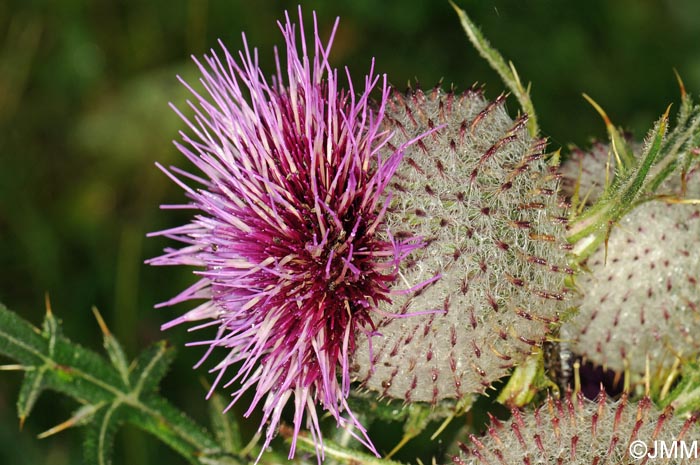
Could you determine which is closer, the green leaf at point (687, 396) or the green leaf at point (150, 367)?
the green leaf at point (687, 396)

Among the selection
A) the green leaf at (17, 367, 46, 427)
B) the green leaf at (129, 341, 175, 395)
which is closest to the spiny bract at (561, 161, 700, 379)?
the green leaf at (129, 341, 175, 395)

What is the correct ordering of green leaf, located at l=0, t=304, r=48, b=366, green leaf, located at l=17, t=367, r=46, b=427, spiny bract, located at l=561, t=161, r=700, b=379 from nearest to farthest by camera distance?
spiny bract, located at l=561, t=161, r=700, b=379 < green leaf, located at l=17, t=367, r=46, b=427 < green leaf, located at l=0, t=304, r=48, b=366

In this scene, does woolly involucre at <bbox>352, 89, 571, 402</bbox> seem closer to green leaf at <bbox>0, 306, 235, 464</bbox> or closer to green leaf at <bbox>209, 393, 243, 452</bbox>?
green leaf at <bbox>209, 393, 243, 452</bbox>

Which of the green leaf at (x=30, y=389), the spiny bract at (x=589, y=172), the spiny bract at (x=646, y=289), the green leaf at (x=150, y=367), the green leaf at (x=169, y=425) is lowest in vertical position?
the green leaf at (x=169, y=425)

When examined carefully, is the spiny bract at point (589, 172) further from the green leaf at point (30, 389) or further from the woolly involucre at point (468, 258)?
the green leaf at point (30, 389)

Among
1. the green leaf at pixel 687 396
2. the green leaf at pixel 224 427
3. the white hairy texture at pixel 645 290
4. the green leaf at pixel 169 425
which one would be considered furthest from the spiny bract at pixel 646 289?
the green leaf at pixel 169 425

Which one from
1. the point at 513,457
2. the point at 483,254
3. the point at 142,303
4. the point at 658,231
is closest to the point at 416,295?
the point at 483,254

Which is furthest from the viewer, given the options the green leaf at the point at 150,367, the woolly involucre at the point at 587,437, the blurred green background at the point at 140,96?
the blurred green background at the point at 140,96
